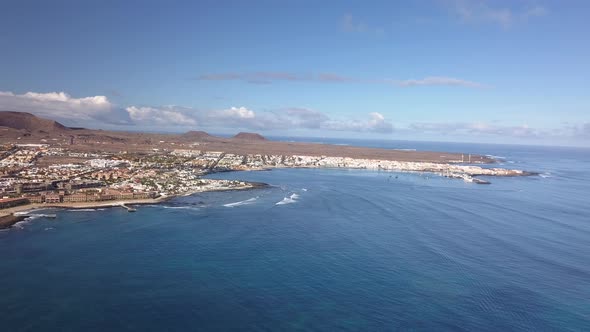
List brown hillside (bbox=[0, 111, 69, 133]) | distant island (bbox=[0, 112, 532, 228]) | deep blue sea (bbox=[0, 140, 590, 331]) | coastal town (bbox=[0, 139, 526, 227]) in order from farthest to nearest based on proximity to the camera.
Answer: brown hillside (bbox=[0, 111, 69, 133])
coastal town (bbox=[0, 139, 526, 227])
distant island (bbox=[0, 112, 532, 228])
deep blue sea (bbox=[0, 140, 590, 331])

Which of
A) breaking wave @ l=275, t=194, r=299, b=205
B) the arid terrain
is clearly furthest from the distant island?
breaking wave @ l=275, t=194, r=299, b=205

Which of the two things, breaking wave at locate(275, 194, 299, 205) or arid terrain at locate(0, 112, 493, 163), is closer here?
breaking wave at locate(275, 194, 299, 205)

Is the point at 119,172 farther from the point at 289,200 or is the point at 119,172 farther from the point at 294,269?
the point at 294,269

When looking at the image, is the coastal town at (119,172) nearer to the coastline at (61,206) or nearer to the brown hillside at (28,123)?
the coastline at (61,206)

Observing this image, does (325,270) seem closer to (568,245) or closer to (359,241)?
(359,241)

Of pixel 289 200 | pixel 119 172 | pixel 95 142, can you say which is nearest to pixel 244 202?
pixel 289 200

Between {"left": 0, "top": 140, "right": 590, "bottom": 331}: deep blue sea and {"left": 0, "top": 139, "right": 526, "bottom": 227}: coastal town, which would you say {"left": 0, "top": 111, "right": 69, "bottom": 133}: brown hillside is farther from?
{"left": 0, "top": 140, "right": 590, "bottom": 331}: deep blue sea
